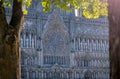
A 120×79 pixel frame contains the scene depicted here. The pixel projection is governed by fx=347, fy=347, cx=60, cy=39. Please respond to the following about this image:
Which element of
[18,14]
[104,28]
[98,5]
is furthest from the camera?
[104,28]

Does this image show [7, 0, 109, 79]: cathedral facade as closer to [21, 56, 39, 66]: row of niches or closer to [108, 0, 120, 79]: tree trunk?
[21, 56, 39, 66]: row of niches

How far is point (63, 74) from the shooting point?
4200cm

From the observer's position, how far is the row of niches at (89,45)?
44125 millimetres

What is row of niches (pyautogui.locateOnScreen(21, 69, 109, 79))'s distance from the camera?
39.8 metres

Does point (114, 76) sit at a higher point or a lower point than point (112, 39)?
lower

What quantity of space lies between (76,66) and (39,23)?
23.1 ft

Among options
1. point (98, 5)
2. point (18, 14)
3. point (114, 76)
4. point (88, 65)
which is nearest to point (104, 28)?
point (88, 65)

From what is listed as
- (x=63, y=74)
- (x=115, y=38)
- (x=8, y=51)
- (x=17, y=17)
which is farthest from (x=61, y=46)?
(x=115, y=38)

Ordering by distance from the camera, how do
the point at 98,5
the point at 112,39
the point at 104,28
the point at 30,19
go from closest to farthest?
1. the point at 112,39
2. the point at 98,5
3. the point at 30,19
4. the point at 104,28

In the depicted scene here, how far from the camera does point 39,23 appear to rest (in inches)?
1670

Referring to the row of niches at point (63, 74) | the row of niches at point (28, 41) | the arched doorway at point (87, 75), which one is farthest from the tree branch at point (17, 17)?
the arched doorway at point (87, 75)

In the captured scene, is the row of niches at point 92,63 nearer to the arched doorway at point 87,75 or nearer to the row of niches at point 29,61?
the arched doorway at point 87,75

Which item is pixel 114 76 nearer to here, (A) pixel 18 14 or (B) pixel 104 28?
(A) pixel 18 14

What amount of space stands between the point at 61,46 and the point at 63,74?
144 inches
